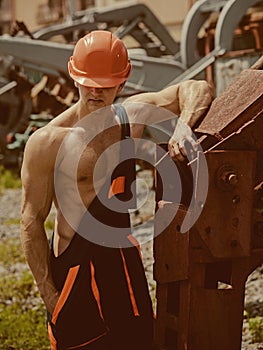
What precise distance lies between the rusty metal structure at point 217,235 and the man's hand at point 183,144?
46mm

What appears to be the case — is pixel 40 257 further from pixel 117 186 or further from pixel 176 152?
pixel 176 152

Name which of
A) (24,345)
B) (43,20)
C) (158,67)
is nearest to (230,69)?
(158,67)

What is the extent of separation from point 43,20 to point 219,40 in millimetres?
17547

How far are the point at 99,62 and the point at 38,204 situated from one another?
0.64 metres

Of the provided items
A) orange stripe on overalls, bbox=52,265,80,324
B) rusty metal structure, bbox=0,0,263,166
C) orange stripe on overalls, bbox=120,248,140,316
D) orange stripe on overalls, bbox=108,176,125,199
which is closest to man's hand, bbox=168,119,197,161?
orange stripe on overalls, bbox=108,176,125,199

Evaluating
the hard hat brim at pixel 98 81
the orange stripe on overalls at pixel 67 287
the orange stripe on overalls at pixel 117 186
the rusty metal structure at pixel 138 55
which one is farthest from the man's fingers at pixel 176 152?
the rusty metal structure at pixel 138 55

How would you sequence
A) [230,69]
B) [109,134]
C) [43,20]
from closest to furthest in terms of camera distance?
[109,134], [230,69], [43,20]

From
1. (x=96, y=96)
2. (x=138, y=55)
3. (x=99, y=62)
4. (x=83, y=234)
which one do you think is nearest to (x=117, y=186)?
(x=83, y=234)

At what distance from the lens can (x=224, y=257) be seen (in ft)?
9.25

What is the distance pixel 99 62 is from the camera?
2836 mm

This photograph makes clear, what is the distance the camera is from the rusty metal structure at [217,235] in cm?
275

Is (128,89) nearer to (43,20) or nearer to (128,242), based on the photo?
(128,242)

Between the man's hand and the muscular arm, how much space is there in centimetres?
50

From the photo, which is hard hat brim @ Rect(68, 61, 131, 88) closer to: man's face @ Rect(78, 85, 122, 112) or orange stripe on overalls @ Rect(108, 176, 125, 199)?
man's face @ Rect(78, 85, 122, 112)
